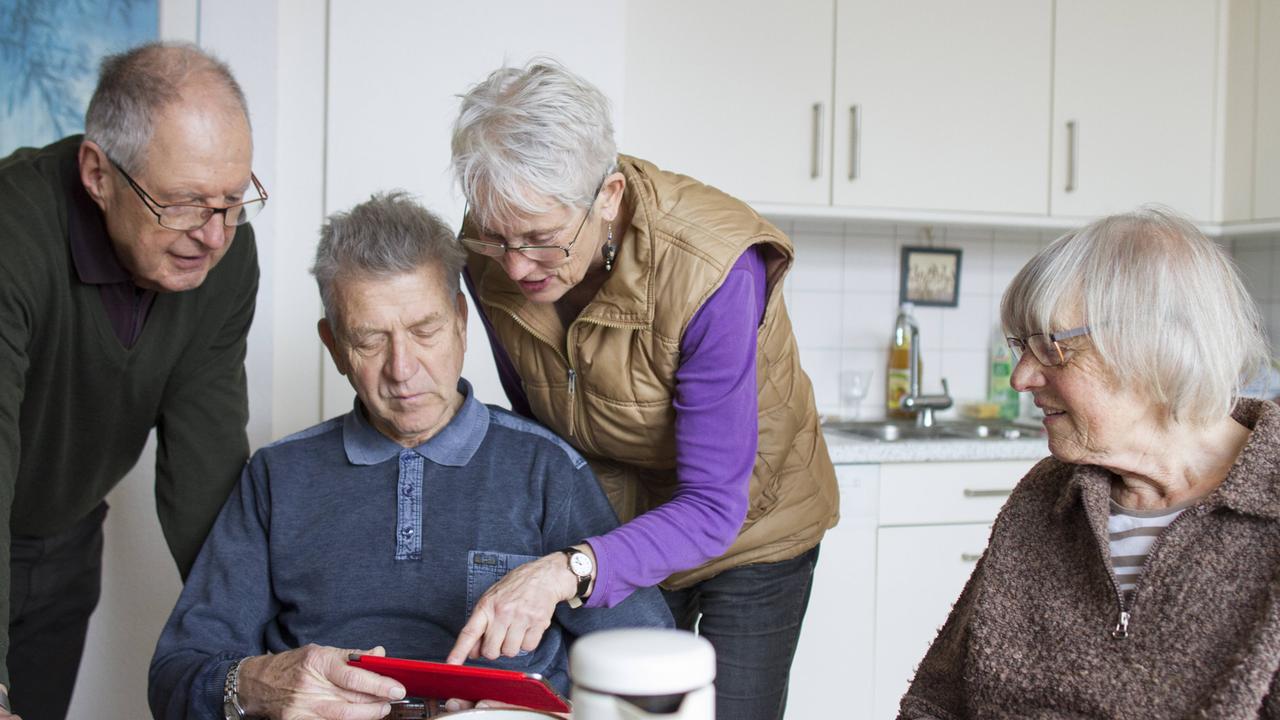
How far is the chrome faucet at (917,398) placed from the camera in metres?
3.23

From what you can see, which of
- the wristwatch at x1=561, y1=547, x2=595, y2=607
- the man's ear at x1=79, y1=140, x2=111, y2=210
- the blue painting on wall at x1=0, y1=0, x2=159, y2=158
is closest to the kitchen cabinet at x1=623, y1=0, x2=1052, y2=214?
the blue painting on wall at x1=0, y1=0, x2=159, y2=158

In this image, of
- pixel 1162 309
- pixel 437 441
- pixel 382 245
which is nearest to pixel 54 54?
pixel 382 245

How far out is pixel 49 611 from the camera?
190cm

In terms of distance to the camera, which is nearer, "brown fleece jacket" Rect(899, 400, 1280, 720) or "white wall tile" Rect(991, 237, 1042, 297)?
"brown fleece jacket" Rect(899, 400, 1280, 720)

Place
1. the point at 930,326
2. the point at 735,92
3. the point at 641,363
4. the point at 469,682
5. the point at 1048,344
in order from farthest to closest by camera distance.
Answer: the point at 930,326 < the point at 735,92 < the point at 641,363 < the point at 1048,344 < the point at 469,682

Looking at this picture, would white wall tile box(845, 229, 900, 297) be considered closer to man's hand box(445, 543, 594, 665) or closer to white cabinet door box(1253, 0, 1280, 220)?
white cabinet door box(1253, 0, 1280, 220)

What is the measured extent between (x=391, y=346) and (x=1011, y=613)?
0.85m

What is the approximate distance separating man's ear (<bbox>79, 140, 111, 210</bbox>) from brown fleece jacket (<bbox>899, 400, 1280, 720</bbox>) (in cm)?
119

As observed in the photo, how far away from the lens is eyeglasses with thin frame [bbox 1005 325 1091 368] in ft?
3.75

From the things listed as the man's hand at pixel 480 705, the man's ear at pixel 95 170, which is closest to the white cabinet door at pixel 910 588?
the man's hand at pixel 480 705

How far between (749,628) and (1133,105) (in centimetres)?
224

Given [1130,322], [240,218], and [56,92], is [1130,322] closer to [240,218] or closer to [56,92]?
→ [240,218]

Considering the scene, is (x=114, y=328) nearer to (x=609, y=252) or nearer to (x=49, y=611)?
(x=49, y=611)

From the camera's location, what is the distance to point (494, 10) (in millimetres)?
2529
